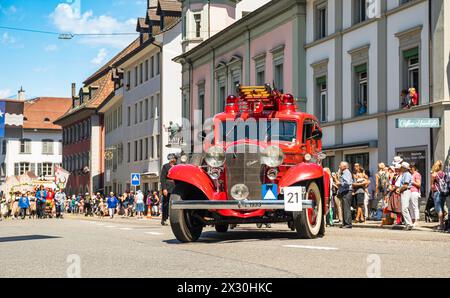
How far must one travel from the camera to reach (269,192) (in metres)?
15.6

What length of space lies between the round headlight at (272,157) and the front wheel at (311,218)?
81 cm

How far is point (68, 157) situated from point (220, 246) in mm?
92268

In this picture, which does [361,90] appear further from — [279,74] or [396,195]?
[396,195]

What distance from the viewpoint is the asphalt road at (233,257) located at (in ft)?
33.6

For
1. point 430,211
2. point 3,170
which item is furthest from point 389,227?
point 3,170

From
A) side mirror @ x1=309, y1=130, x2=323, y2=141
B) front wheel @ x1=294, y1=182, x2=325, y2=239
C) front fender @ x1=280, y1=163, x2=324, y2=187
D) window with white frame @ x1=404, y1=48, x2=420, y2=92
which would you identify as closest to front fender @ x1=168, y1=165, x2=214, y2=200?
front fender @ x1=280, y1=163, x2=324, y2=187

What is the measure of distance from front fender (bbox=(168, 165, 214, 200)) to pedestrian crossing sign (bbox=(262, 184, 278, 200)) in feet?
3.08

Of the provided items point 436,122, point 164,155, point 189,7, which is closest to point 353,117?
point 436,122

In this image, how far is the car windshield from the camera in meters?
17.2

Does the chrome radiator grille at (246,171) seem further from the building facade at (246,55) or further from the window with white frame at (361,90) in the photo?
the building facade at (246,55)

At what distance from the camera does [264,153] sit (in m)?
15.8

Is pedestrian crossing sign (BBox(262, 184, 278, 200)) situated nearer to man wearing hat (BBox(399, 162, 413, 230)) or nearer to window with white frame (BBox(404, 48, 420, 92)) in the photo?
man wearing hat (BBox(399, 162, 413, 230))

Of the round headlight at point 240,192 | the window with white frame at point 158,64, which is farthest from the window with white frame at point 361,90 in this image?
the window with white frame at point 158,64
